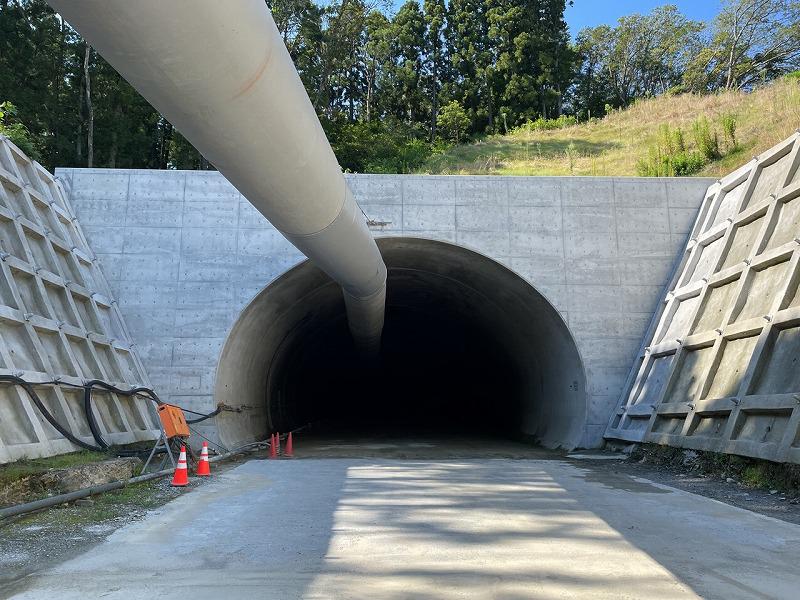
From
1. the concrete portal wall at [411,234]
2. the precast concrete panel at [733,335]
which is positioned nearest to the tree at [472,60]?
the concrete portal wall at [411,234]

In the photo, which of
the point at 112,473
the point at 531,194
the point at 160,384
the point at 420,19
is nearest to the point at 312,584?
the point at 112,473

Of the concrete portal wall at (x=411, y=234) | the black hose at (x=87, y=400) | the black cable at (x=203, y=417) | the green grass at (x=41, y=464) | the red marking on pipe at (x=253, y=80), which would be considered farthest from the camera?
the concrete portal wall at (x=411, y=234)

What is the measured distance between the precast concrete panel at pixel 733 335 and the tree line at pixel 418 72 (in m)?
24.9

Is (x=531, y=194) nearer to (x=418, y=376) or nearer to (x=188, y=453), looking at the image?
(x=188, y=453)

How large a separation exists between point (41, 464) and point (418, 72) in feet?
192

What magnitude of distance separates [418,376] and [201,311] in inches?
759

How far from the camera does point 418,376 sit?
1236 inches

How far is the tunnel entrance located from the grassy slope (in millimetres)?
7374

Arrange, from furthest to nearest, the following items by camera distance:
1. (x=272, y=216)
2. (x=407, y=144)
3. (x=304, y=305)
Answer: (x=407, y=144), (x=304, y=305), (x=272, y=216)

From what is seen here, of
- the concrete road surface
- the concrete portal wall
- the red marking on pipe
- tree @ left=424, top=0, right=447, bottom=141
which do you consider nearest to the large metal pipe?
the red marking on pipe

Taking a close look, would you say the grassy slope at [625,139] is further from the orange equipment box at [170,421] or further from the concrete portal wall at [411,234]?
the orange equipment box at [170,421]

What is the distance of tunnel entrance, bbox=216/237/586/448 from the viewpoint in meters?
14.1

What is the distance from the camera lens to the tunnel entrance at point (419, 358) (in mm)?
14133

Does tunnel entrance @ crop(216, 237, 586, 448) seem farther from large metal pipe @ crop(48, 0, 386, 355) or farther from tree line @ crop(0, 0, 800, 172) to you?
tree line @ crop(0, 0, 800, 172)
